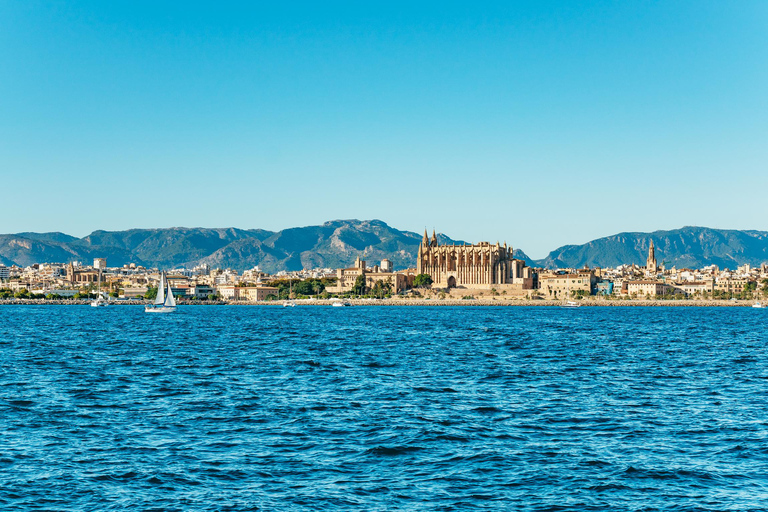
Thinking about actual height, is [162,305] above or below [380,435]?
above

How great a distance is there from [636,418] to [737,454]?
15.5 feet

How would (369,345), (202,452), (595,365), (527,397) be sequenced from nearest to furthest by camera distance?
(202,452)
(527,397)
(595,365)
(369,345)

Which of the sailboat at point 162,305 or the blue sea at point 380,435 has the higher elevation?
the sailboat at point 162,305

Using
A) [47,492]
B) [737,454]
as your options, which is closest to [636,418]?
[737,454]

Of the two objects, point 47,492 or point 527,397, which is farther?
point 527,397

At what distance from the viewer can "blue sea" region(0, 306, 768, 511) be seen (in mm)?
16594

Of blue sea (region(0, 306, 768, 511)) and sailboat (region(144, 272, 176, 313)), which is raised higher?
sailboat (region(144, 272, 176, 313))

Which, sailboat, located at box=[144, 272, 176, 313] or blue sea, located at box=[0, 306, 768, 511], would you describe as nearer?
blue sea, located at box=[0, 306, 768, 511]

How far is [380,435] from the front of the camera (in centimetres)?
2203

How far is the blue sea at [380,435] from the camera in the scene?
54.4 ft

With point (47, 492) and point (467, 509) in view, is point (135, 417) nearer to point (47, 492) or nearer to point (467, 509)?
point (47, 492)

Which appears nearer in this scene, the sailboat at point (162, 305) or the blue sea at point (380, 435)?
the blue sea at point (380, 435)

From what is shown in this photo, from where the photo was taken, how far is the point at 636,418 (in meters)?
24.8

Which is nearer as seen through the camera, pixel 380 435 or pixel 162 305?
pixel 380 435
